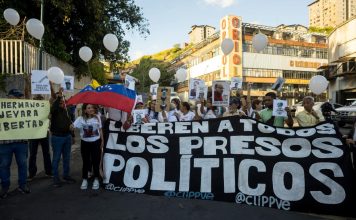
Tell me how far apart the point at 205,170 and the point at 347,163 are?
2.17 m

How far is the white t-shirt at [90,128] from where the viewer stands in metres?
6.57

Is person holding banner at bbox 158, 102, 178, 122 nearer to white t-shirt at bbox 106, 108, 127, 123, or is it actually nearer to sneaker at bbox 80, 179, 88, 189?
white t-shirt at bbox 106, 108, 127, 123

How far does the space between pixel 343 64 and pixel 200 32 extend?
94845 mm

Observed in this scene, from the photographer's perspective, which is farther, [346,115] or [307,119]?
[346,115]

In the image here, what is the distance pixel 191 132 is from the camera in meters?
6.31

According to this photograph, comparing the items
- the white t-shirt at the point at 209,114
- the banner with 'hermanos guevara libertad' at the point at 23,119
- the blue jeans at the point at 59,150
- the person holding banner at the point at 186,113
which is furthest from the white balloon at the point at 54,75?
the white t-shirt at the point at 209,114

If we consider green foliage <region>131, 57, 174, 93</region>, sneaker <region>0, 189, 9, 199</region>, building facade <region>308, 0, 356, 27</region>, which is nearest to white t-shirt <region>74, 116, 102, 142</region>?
sneaker <region>0, 189, 9, 199</region>

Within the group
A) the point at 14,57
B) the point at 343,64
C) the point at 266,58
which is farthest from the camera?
the point at 266,58

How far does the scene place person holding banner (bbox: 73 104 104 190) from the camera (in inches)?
259

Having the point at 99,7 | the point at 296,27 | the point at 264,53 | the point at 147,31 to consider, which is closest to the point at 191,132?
the point at 99,7

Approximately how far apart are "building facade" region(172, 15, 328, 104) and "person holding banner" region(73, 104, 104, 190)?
4952 centimetres

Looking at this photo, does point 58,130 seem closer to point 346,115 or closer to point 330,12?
point 346,115

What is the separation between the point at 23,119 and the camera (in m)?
6.27

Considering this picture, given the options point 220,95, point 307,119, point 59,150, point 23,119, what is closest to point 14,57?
point 59,150
